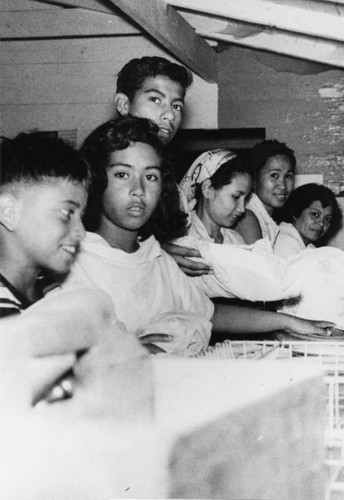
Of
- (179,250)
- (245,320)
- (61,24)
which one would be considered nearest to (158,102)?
(179,250)

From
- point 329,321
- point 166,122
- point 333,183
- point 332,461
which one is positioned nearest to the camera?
point 332,461

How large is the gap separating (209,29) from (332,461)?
4.89ft

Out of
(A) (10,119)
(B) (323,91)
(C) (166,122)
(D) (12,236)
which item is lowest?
(D) (12,236)

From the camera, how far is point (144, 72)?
0.93 m

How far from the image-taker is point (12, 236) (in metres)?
0.47

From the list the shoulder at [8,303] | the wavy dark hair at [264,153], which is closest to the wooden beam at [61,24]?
the wavy dark hair at [264,153]

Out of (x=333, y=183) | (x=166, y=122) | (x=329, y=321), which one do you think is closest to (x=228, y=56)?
(x=333, y=183)

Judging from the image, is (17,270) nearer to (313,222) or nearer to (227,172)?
(227,172)

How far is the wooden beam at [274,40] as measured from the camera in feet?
5.79

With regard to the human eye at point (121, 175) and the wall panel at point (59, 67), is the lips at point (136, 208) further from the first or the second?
the wall panel at point (59, 67)

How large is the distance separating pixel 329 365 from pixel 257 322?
0.27m

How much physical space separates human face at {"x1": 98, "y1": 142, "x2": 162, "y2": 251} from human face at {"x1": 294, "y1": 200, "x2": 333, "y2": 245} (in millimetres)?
852

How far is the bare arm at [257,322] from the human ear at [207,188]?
0.33 meters

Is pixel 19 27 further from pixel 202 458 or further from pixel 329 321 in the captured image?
pixel 202 458
